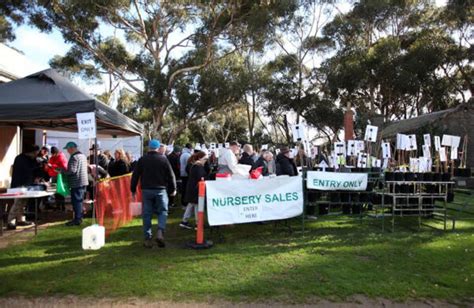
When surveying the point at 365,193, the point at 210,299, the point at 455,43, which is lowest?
the point at 210,299

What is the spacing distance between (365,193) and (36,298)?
263 inches

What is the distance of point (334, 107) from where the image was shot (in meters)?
38.1

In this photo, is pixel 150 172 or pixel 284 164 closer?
pixel 150 172

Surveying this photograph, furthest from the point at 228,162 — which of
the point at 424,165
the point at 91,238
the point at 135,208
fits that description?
the point at 424,165

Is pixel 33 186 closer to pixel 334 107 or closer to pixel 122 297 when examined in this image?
pixel 122 297

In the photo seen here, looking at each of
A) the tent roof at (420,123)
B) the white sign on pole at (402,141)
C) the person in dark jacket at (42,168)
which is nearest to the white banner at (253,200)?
the person in dark jacket at (42,168)

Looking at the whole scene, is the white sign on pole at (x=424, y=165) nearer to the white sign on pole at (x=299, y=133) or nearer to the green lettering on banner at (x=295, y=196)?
the white sign on pole at (x=299, y=133)

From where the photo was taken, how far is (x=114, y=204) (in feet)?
30.8

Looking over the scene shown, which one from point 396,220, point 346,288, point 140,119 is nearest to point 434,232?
point 396,220

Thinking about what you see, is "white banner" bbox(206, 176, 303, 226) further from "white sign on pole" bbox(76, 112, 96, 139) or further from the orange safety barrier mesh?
"white sign on pole" bbox(76, 112, 96, 139)

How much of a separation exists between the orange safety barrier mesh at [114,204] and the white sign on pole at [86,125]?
0.98 metres

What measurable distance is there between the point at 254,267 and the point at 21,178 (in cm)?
602

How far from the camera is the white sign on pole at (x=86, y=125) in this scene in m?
8.30

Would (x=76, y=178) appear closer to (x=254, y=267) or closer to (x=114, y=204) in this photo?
(x=114, y=204)
